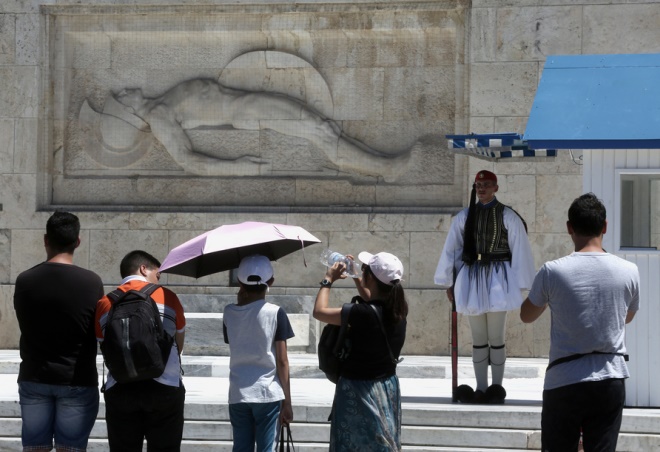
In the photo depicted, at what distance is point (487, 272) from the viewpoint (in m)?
9.11

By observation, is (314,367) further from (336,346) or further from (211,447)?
(336,346)

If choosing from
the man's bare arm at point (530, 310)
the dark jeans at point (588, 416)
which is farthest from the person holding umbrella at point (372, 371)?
the dark jeans at point (588, 416)

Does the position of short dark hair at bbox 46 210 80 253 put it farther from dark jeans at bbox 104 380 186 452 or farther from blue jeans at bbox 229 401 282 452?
blue jeans at bbox 229 401 282 452

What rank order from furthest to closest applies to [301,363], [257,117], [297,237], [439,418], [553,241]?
[257,117] → [553,241] → [301,363] → [439,418] → [297,237]

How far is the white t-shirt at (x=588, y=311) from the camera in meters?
5.89

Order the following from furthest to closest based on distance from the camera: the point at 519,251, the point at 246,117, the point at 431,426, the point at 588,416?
the point at 246,117 → the point at 519,251 → the point at 431,426 → the point at 588,416

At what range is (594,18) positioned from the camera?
42.0 feet

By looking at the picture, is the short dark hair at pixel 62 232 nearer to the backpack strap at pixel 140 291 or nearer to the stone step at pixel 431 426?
the backpack strap at pixel 140 291

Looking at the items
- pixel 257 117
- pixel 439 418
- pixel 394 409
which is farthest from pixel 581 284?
pixel 257 117

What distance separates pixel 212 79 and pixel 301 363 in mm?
A: 3784

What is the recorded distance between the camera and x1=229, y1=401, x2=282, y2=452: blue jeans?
656 cm

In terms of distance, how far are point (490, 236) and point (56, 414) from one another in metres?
3.78

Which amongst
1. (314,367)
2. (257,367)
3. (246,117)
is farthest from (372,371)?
(246,117)

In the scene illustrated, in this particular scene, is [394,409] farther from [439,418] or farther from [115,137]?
[115,137]
